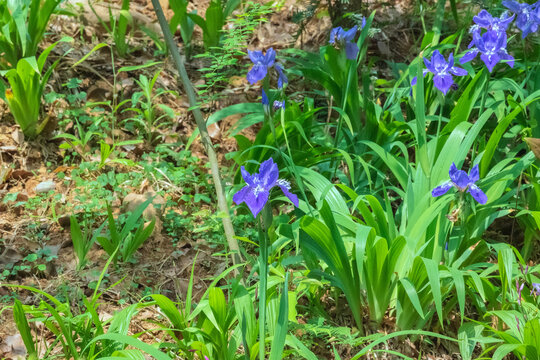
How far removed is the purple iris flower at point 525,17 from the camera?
2191mm

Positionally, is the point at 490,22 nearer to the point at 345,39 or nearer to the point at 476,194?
the point at 345,39

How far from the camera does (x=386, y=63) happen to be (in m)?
3.46

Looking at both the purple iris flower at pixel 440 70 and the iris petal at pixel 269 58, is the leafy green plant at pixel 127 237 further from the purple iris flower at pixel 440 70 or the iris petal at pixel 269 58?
the purple iris flower at pixel 440 70

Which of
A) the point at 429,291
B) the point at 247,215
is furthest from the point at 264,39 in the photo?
the point at 429,291

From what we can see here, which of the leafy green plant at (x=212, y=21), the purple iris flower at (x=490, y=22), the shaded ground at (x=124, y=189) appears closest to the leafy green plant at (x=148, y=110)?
the shaded ground at (x=124, y=189)

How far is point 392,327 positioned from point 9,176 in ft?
5.74

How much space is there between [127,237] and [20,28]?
3.77 feet

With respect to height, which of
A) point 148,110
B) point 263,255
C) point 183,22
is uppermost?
point 183,22

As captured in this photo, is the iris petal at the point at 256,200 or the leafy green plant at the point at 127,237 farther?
the leafy green plant at the point at 127,237

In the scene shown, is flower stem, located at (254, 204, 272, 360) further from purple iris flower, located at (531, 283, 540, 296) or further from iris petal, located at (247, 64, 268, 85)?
purple iris flower, located at (531, 283, 540, 296)

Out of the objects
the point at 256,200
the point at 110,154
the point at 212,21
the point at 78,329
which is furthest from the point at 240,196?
the point at 212,21

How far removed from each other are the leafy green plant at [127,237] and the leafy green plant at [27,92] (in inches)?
32.0

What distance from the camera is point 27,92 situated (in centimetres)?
266

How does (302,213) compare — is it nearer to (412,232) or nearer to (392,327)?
(412,232)
